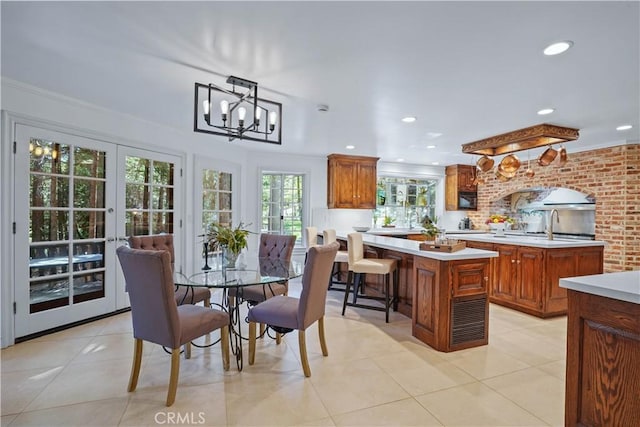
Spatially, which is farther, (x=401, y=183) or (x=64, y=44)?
(x=401, y=183)

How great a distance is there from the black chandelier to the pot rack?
3.13m

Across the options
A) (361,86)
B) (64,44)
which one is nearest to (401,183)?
(361,86)

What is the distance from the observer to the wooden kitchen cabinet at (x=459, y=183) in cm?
694

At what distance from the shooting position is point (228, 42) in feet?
6.59

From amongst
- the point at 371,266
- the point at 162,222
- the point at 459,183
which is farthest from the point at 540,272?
the point at 162,222

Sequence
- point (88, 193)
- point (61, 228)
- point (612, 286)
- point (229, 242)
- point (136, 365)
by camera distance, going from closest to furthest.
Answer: point (612, 286)
point (136, 365)
point (229, 242)
point (61, 228)
point (88, 193)

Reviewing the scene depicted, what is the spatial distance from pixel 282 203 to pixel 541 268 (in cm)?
408

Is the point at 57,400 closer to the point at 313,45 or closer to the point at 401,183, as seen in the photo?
the point at 313,45

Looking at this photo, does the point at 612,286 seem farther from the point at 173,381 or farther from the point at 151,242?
the point at 151,242

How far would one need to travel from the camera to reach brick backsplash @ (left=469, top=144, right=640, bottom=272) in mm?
4516

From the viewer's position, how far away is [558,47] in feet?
6.68

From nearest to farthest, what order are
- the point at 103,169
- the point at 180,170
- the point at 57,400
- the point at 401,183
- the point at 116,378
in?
the point at 57,400 → the point at 116,378 → the point at 103,169 → the point at 180,170 → the point at 401,183

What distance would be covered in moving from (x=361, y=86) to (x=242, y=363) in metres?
2.49

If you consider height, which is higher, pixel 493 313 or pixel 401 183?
pixel 401 183
